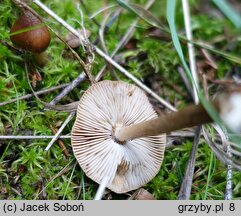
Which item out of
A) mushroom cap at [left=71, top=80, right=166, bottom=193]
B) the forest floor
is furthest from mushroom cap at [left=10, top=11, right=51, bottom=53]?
mushroom cap at [left=71, top=80, right=166, bottom=193]

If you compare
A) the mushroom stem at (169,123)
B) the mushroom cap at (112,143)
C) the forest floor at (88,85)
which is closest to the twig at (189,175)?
the forest floor at (88,85)

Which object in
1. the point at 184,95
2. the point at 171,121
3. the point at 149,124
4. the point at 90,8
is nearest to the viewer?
the point at 171,121

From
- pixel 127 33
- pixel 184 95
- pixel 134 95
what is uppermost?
pixel 127 33

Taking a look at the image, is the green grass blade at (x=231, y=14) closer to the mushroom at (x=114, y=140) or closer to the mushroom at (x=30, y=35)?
the mushroom at (x=114, y=140)

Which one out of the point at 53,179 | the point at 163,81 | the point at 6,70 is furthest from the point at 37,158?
the point at 163,81

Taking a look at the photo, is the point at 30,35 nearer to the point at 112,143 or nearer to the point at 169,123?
the point at 112,143

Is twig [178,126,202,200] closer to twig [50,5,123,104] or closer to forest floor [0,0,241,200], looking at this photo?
forest floor [0,0,241,200]

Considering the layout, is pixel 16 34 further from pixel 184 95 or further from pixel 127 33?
pixel 184 95
